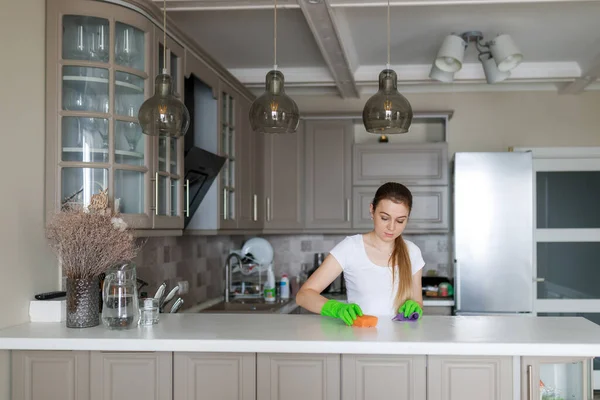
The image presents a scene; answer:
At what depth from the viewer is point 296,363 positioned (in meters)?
2.38

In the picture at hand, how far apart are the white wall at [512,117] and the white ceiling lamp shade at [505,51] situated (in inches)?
57.5

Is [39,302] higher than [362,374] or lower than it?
higher

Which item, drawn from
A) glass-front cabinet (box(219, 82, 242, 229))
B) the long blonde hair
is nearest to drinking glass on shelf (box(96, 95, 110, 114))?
the long blonde hair

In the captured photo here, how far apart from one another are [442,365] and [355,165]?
318cm

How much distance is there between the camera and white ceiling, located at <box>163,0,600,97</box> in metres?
3.61

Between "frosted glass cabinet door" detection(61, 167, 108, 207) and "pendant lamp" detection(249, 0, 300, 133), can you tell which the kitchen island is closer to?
"frosted glass cabinet door" detection(61, 167, 108, 207)

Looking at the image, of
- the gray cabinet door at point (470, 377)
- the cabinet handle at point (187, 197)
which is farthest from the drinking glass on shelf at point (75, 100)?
the gray cabinet door at point (470, 377)

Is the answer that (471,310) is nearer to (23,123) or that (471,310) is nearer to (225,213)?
(225,213)

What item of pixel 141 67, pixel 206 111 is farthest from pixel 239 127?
pixel 141 67

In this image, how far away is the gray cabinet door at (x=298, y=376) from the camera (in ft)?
7.77

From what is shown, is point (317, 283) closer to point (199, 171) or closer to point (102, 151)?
point (102, 151)

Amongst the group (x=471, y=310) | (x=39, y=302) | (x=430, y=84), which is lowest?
(x=471, y=310)

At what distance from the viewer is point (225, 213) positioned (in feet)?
14.3

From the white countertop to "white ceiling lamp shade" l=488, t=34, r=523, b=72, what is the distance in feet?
6.20
